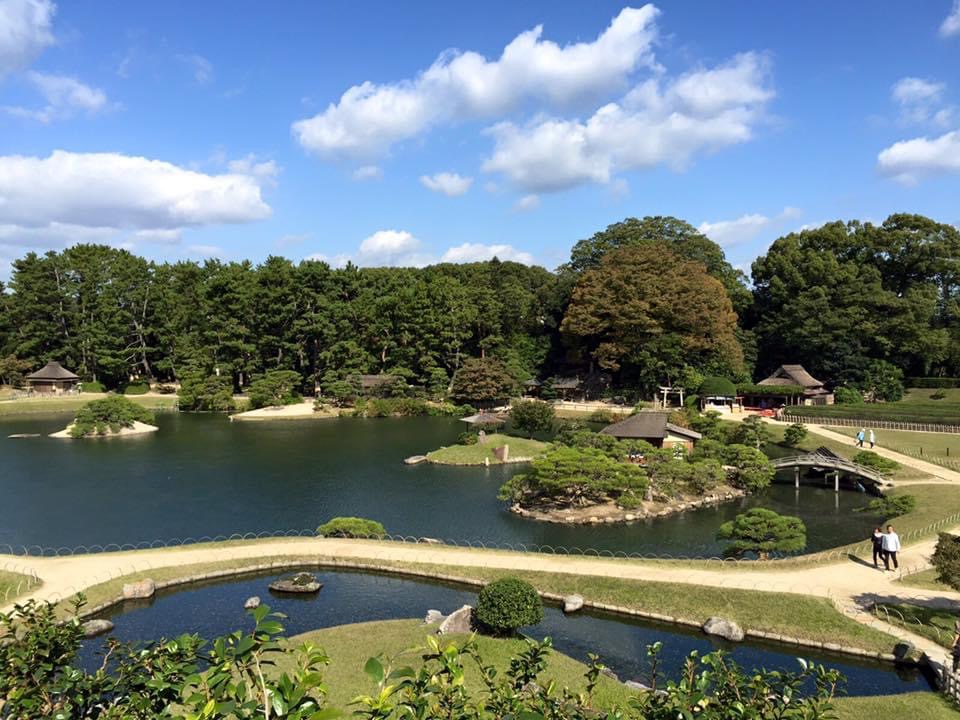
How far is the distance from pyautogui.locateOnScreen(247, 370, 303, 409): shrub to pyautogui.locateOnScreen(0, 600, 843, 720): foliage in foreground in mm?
54764

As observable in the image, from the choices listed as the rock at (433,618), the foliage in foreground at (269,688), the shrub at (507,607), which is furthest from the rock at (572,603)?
the foliage in foreground at (269,688)

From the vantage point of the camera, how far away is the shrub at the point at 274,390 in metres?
58.6

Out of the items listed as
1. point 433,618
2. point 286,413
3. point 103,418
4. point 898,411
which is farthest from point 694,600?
point 286,413

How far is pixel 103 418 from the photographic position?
153ft

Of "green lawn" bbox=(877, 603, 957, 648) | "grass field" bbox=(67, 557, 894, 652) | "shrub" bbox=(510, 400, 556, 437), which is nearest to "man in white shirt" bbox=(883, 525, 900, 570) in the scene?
"green lawn" bbox=(877, 603, 957, 648)

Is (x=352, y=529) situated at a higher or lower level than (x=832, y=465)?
lower

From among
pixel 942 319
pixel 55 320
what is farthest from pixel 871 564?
pixel 55 320

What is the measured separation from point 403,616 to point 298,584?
→ 11.7ft

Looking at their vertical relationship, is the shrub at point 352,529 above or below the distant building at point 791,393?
below

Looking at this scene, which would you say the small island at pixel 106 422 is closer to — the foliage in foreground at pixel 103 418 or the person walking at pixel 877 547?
the foliage in foreground at pixel 103 418

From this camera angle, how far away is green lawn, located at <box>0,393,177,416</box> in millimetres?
59438

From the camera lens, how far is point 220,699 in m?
3.91

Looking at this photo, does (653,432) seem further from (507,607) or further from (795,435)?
(507,607)

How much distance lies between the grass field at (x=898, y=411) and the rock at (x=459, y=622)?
38.7 meters
